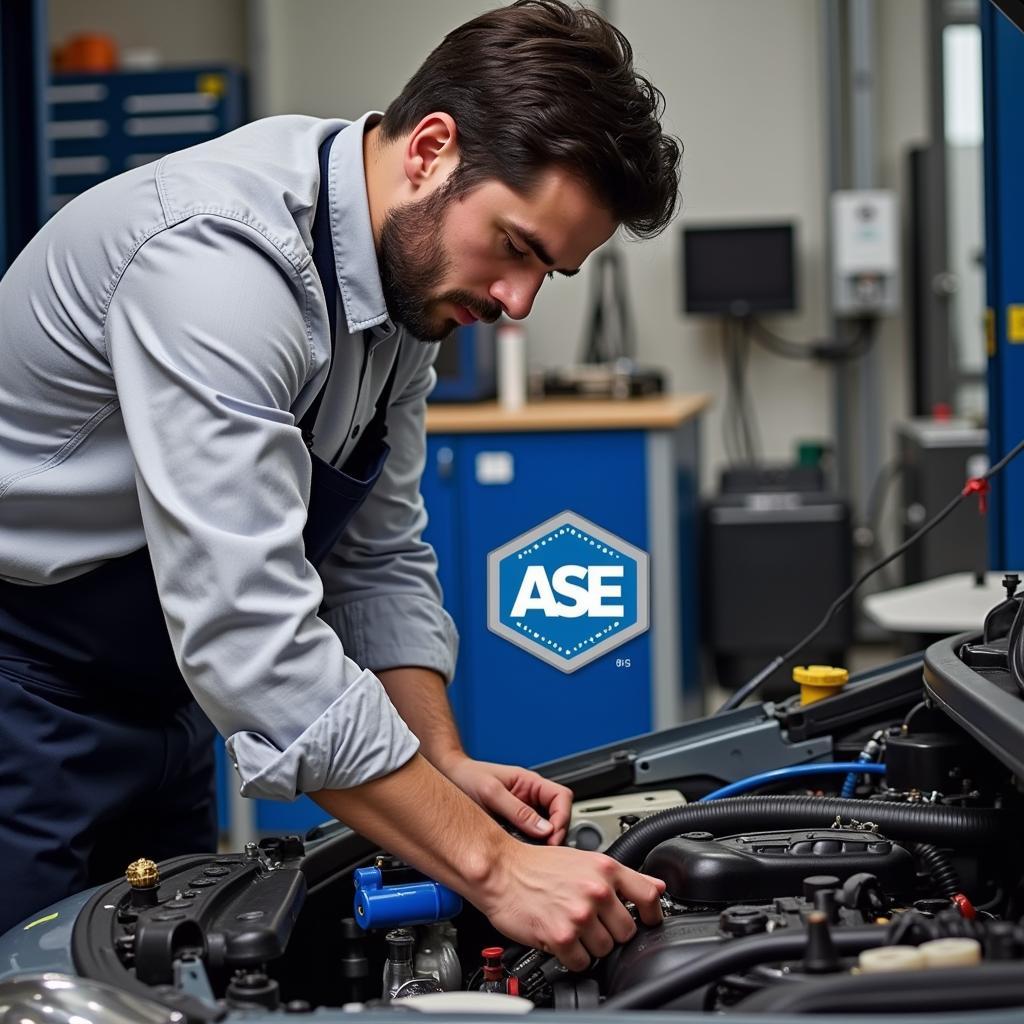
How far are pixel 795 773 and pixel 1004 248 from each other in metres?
1.63

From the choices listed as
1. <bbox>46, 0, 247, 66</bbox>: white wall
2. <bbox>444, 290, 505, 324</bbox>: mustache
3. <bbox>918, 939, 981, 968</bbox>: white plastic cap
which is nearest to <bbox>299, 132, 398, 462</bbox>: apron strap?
<bbox>444, 290, 505, 324</bbox>: mustache

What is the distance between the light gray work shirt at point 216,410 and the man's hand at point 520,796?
240 millimetres

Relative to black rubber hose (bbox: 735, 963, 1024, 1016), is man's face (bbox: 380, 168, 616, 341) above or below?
above

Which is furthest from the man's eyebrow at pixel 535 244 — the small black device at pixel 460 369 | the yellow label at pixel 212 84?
the yellow label at pixel 212 84

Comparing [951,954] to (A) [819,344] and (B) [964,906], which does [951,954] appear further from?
(A) [819,344]

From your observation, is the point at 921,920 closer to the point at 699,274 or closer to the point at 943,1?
the point at 699,274

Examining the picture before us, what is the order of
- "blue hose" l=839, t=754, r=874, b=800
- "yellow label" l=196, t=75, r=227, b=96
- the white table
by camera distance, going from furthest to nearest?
"yellow label" l=196, t=75, r=227, b=96, the white table, "blue hose" l=839, t=754, r=874, b=800

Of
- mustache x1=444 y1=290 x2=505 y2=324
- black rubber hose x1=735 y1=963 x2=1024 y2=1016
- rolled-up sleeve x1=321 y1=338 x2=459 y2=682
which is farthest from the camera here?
rolled-up sleeve x1=321 y1=338 x2=459 y2=682

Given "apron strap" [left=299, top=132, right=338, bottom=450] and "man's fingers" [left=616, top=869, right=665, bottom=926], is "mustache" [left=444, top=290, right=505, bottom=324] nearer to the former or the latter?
"apron strap" [left=299, top=132, right=338, bottom=450]

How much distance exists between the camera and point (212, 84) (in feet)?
15.5

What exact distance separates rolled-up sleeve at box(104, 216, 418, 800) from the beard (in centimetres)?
19

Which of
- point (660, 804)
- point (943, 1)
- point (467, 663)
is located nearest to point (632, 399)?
point (467, 663)

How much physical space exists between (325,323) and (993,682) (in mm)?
586

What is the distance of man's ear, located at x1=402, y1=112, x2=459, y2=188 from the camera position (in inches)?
45.1
